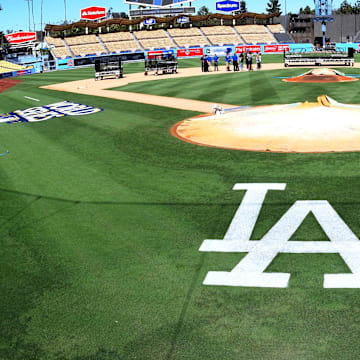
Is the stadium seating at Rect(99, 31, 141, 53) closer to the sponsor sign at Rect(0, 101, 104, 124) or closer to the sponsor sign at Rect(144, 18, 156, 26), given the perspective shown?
the sponsor sign at Rect(144, 18, 156, 26)

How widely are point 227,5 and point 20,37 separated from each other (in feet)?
136

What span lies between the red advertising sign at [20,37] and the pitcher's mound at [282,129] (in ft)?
238

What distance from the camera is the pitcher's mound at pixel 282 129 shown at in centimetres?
1420

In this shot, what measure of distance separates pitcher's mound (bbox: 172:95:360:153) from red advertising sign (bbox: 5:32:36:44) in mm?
72642

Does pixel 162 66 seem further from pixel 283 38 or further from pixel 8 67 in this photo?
pixel 283 38

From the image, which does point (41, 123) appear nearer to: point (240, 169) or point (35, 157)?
point (35, 157)

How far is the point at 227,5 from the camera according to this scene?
9375 centimetres

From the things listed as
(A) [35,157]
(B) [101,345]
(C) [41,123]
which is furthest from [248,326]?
(C) [41,123]

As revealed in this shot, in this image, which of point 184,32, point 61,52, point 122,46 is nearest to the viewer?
point 61,52

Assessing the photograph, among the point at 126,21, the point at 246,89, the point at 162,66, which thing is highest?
the point at 126,21

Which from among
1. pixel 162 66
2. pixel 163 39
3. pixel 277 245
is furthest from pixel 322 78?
pixel 163 39

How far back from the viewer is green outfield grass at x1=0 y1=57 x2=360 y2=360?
5270 millimetres

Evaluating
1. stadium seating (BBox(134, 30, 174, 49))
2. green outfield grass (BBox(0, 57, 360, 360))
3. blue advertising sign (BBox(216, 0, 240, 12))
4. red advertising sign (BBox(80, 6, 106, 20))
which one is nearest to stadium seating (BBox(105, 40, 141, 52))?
stadium seating (BBox(134, 30, 174, 49))

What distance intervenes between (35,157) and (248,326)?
11.1 meters
